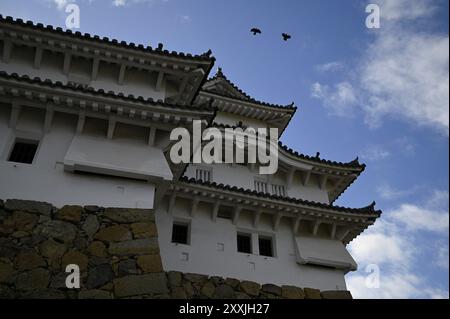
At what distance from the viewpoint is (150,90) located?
1266 cm

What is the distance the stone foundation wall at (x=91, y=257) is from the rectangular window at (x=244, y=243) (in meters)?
3.87

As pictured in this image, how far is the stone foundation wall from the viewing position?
7.11m

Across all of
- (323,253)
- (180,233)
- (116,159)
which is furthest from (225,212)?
(116,159)

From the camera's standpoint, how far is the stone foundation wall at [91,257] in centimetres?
711

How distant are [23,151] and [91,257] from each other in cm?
393

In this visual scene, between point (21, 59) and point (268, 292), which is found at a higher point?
point (21, 59)

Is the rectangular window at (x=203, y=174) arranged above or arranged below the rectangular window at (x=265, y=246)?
above

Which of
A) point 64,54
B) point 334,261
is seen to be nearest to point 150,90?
point 64,54

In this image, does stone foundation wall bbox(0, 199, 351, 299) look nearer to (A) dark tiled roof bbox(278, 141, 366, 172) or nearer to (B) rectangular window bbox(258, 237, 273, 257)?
(B) rectangular window bbox(258, 237, 273, 257)

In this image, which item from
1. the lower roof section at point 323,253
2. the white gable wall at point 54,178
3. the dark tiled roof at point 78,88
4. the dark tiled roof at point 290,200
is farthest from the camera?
the lower roof section at point 323,253

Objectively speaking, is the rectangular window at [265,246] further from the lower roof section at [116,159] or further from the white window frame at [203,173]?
the lower roof section at [116,159]

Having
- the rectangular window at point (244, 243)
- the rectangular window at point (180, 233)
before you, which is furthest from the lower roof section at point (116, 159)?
the rectangular window at point (244, 243)
